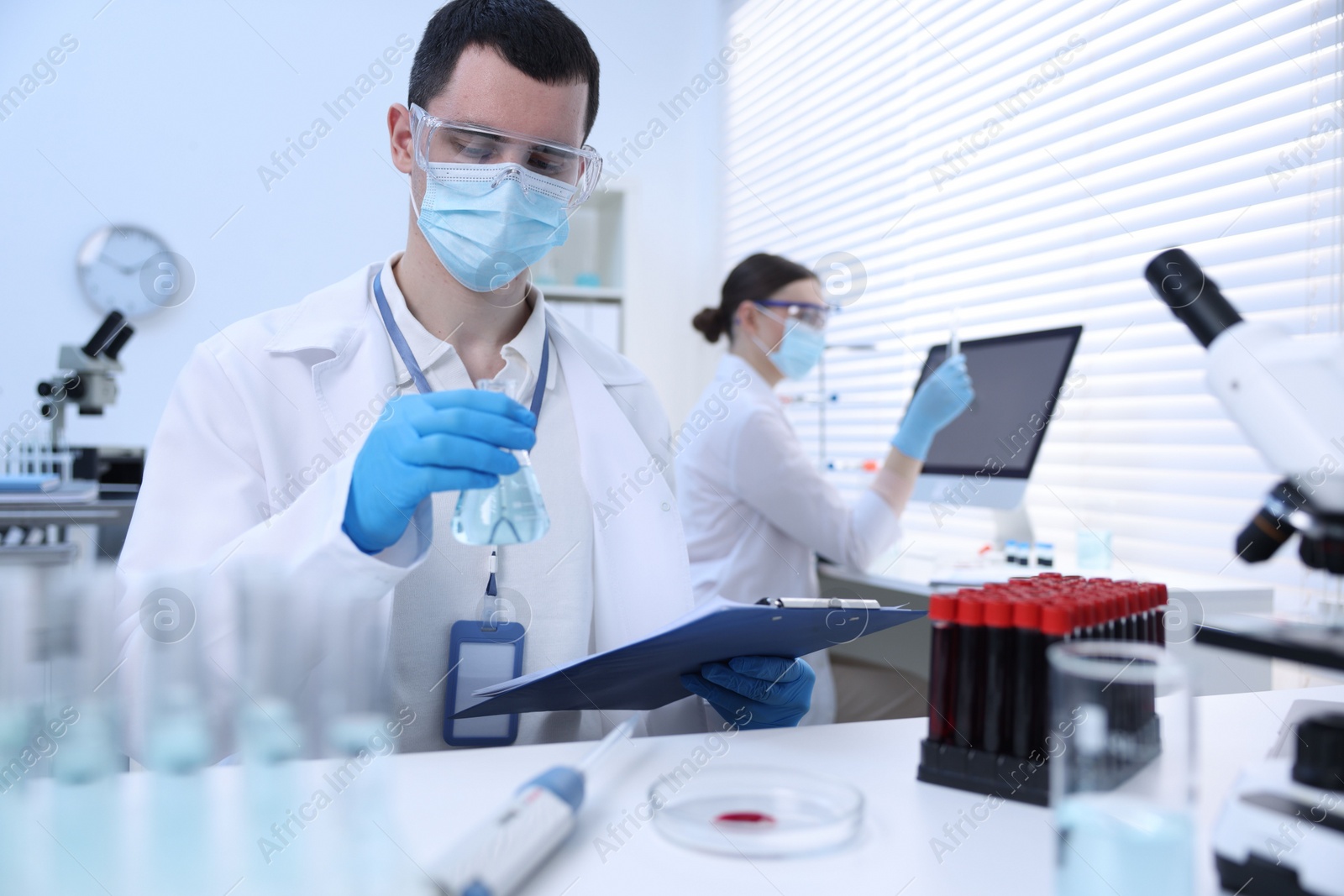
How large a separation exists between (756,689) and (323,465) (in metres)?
0.75

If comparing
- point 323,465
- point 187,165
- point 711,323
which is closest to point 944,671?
point 323,465

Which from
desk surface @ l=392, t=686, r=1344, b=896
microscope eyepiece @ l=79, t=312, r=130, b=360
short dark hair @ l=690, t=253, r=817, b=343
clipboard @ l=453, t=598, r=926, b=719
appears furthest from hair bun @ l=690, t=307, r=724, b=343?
microscope eyepiece @ l=79, t=312, r=130, b=360

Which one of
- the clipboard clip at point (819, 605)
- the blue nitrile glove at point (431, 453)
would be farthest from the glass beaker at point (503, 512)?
the clipboard clip at point (819, 605)

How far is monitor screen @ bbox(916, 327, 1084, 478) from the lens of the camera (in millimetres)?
2295

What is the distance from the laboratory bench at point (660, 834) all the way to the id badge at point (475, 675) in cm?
41

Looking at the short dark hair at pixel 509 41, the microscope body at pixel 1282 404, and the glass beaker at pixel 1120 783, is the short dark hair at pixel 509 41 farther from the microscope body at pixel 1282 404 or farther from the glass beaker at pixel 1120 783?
the glass beaker at pixel 1120 783

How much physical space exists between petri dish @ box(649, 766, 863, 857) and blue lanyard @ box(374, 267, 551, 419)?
78 centimetres

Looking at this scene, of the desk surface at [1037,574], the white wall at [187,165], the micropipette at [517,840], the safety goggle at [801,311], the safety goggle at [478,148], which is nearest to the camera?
the micropipette at [517,840]

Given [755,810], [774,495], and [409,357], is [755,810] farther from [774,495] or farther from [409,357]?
[774,495]

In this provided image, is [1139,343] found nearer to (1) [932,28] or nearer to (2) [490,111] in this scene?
(1) [932,28]

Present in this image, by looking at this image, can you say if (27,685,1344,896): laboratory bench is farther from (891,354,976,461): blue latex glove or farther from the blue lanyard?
(891,354,976,461): blue latex glove

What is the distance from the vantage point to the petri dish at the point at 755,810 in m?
0.74

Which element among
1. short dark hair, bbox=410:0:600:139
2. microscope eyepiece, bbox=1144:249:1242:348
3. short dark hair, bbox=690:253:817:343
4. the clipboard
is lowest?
the clipboard

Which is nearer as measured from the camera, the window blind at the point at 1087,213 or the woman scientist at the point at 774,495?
the window blind at the point at 1087,213
